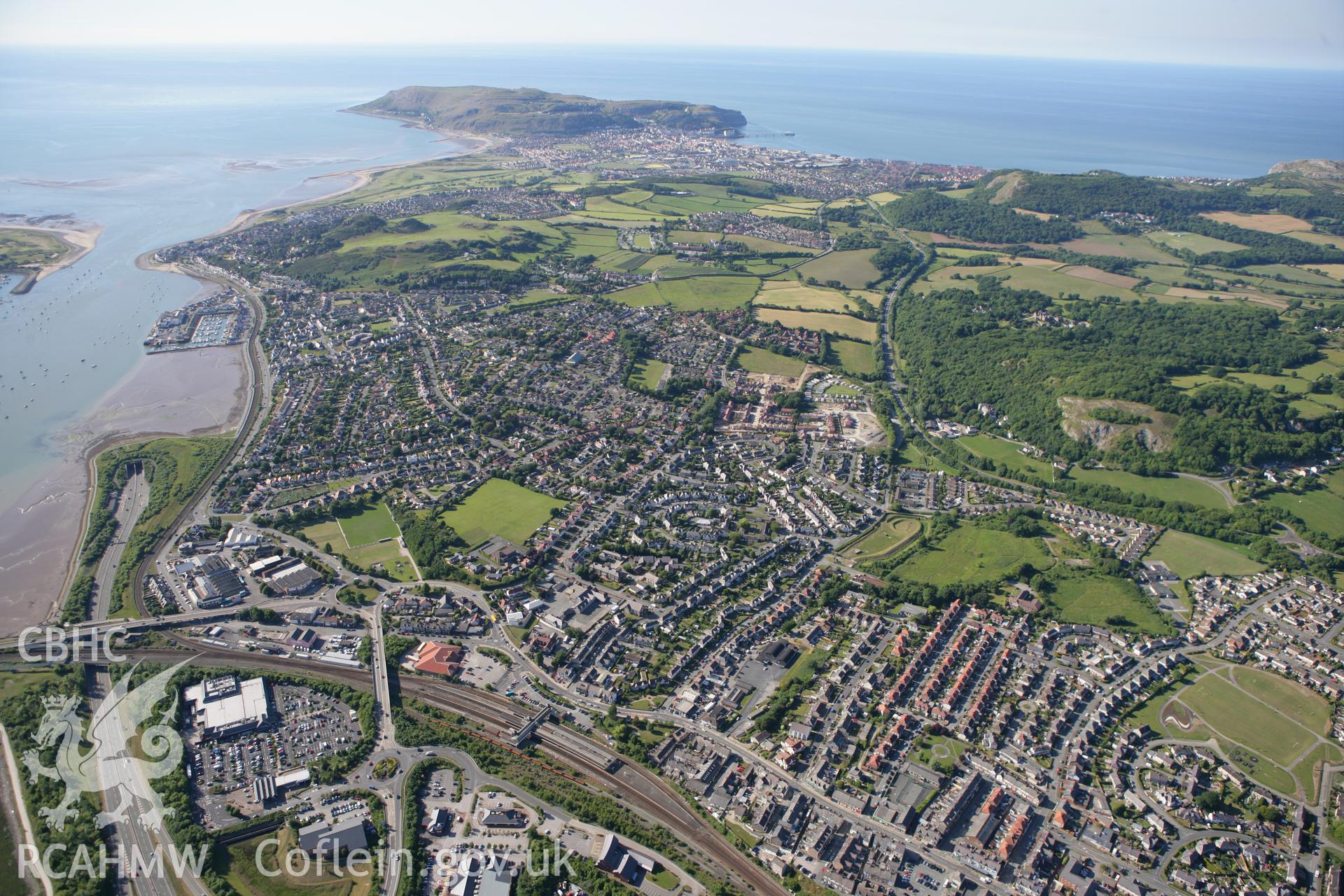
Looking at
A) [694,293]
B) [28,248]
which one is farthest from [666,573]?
[28,248]

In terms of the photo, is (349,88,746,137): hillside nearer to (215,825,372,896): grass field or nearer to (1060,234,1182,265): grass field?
(1060,234,1182,265): grass field

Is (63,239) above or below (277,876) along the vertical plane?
above

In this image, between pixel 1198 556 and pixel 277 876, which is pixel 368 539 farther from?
pixel 1198 556

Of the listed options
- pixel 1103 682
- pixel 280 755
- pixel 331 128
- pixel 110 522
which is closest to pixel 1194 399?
pixel 1103 682

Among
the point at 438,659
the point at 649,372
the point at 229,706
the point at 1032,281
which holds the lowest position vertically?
the point at 229,706

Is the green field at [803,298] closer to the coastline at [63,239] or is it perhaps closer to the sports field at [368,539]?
the sports field at [368,539]

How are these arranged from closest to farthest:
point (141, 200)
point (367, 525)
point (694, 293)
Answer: point (367, 525), point (694, 293), point (141, 200)

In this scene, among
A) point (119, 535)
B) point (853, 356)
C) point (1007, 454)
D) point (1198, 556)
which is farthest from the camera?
point (853, 356)
